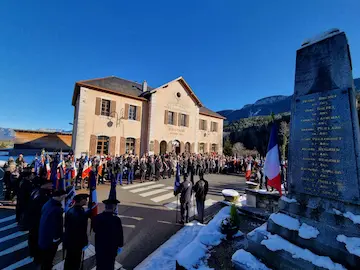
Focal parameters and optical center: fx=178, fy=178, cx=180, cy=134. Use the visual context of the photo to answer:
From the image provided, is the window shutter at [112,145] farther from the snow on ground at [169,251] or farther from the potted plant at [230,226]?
the potted plant at [230,226]

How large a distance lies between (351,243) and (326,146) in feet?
4.67

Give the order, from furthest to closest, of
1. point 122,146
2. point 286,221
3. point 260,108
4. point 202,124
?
point 260,108, point 202,124, point 122,146, point 286,221

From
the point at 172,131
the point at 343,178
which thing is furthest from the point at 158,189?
the point at 172,131

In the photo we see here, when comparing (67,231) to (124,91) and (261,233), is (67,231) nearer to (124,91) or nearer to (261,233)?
(261,233)

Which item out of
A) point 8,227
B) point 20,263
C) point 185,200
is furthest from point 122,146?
point 20,263

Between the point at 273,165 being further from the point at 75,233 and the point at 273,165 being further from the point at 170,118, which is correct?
the point at 170,118

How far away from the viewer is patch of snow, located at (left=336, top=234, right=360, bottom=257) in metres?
2.38

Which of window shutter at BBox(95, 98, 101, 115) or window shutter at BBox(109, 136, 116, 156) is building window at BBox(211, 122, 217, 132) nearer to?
window shutter at BBox(109, 136, 116, 156)

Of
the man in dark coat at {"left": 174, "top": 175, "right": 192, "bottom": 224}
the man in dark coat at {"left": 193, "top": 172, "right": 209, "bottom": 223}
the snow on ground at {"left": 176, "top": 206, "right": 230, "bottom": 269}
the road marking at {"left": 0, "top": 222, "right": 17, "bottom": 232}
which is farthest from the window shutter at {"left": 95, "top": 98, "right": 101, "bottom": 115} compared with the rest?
the snow on ground at {"left": 176, "top": 206, "right": 230, "bottom": 269}

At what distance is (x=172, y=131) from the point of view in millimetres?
20547

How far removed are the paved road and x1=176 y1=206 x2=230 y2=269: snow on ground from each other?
123 cm

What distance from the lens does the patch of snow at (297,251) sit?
2.45 m

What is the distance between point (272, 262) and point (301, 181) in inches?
57.8

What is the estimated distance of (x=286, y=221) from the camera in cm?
313
